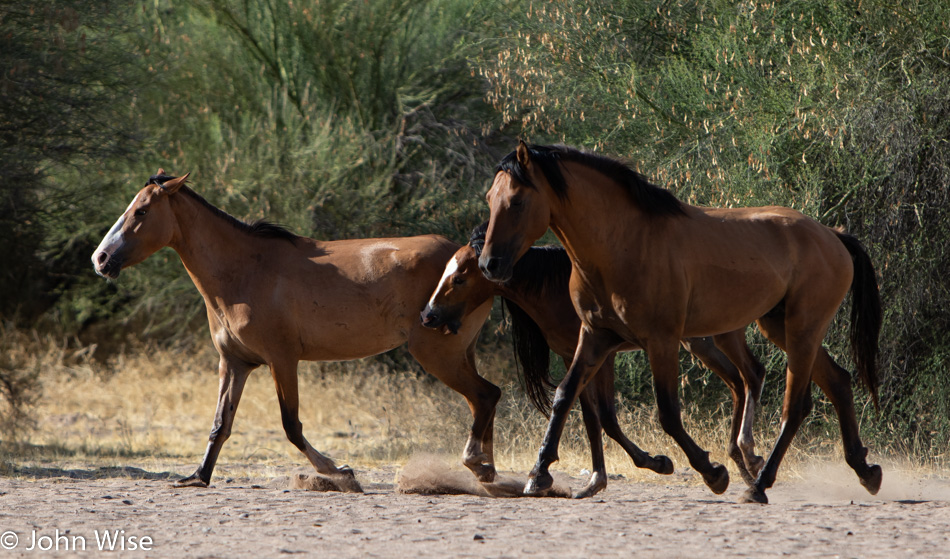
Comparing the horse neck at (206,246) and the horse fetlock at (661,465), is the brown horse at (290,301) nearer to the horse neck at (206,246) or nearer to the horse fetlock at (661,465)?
the horse neck at (206,246)

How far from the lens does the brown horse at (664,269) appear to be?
6098 millimetres

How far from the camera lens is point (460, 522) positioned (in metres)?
5.54

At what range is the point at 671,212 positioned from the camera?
6.37m

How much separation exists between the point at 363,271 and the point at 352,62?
6729 millimetres

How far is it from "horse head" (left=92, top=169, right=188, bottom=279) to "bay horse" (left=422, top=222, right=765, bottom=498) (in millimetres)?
1978

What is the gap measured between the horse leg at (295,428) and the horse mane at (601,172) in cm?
218

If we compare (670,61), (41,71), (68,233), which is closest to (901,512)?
(670,61)

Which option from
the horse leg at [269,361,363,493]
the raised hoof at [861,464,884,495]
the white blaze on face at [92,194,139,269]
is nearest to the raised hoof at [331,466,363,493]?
the horse leg at [269,361,363,493]

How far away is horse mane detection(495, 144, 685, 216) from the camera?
20.1 feet

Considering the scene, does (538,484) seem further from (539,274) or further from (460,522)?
(539,274)

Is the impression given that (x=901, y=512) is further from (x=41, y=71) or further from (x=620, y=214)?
(x=41, y=71)

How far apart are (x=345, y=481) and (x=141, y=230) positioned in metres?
2.26

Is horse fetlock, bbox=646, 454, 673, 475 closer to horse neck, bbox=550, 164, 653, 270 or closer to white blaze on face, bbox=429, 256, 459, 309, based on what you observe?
horse neck, bbox=550, 164, 653, 270

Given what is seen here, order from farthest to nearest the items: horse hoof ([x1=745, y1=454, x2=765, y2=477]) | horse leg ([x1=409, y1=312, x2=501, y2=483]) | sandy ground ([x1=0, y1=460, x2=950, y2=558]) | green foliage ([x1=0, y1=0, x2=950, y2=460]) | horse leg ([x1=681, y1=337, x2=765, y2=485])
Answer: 1. green foliage ([x1=0, y1=0, x2=950, y2=460])
2. horse leg ([x1=681, y1=337, x2=765, y2=485])
3. horse leg ([x1=409, y1=312, x2=501, y2=483])
4. horse hoof ([x1=745, y1=454, x2=765, y2=477])
5. sandy ground ([x1=0, y1=460, x2=950, y2=558])
